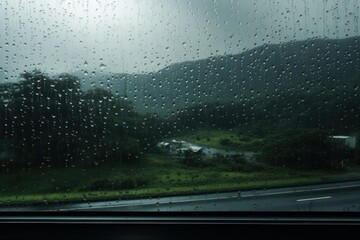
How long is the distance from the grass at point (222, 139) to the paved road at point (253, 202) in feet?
1.27

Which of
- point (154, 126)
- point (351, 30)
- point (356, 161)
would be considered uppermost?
point (351, 30)

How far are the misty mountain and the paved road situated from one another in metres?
0.73

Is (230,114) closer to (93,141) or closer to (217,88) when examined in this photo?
(217,88)

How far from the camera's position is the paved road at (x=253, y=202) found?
15.0 ft

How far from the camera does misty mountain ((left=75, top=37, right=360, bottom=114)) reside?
4.59 metres

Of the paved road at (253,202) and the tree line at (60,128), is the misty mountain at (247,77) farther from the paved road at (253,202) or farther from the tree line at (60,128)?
the paved road at (253,202)

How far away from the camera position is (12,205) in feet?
15.1

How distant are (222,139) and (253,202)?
1.80 ft

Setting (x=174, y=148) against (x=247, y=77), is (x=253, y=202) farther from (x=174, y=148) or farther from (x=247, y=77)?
(x=247, y=77)

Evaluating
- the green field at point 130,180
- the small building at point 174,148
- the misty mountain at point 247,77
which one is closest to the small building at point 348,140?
the green field at point 130,180

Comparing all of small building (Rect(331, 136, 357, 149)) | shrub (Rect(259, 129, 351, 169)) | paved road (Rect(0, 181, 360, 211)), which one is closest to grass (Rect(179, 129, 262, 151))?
shrub (Rect(259, 129, 351, 169))

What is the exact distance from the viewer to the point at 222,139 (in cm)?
463
